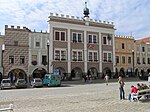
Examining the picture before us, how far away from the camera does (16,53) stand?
4522 cm

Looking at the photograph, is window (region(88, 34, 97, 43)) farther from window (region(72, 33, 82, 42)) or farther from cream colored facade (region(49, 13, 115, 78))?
window (region(72, 33, 82, 42))

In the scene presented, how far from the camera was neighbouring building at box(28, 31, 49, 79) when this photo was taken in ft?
154

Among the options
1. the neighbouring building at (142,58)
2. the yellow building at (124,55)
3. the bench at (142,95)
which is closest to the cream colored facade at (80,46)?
the yellow building at (124,55)

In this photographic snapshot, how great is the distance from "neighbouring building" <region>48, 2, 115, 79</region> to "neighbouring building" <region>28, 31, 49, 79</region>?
4.63ft

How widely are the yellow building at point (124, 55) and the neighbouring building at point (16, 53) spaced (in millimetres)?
23575

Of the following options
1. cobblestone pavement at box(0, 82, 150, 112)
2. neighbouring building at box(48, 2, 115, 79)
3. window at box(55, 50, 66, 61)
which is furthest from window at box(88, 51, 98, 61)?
cobblestone pavement at box(0, 82, 150, 112)

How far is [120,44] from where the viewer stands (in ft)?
198

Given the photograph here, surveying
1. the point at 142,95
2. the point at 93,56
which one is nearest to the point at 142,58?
the point at 93,56

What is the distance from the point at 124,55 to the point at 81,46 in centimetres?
1377

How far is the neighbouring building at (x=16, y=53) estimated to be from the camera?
44.4 m

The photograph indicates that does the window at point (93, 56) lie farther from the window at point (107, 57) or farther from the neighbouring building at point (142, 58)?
the neighbouring building at point (142, 58)

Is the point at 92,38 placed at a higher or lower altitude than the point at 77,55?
higher

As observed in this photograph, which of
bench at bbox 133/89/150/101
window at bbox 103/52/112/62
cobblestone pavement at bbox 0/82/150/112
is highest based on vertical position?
window at bbox 103/52/112/62

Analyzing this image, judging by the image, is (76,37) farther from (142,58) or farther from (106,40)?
(142,58)
